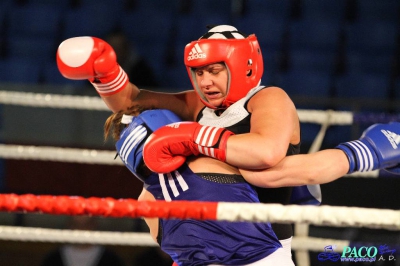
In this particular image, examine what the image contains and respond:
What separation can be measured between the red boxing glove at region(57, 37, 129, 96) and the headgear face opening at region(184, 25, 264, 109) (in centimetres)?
23

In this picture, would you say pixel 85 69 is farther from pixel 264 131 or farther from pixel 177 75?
pixel 177 75

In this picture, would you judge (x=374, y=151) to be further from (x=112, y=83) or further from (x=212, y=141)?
(x=112, y=83)

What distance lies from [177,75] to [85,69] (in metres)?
2.45

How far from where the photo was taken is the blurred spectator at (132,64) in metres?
3.90

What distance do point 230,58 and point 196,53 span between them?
0.31ft

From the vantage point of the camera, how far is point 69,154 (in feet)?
8.40

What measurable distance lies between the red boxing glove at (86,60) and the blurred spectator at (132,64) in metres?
2.08

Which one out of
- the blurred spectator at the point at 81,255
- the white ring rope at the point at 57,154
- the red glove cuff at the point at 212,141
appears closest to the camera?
the red glove cuff at the point at 212,141

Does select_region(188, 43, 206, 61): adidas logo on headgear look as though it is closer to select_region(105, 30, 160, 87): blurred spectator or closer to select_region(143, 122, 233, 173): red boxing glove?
select_region(143, 122, 233, 173): red boxing glove

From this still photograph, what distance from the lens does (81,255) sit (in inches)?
122

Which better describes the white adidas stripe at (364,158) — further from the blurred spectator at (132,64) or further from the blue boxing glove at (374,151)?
the blurred spectator at (132,64)

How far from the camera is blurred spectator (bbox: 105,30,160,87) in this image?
3898 millimetres

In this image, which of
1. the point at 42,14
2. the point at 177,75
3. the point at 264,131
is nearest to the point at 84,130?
the point at 177,75

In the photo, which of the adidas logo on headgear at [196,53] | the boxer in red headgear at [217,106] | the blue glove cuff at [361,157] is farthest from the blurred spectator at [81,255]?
the blue glove cuff at [361,157]
